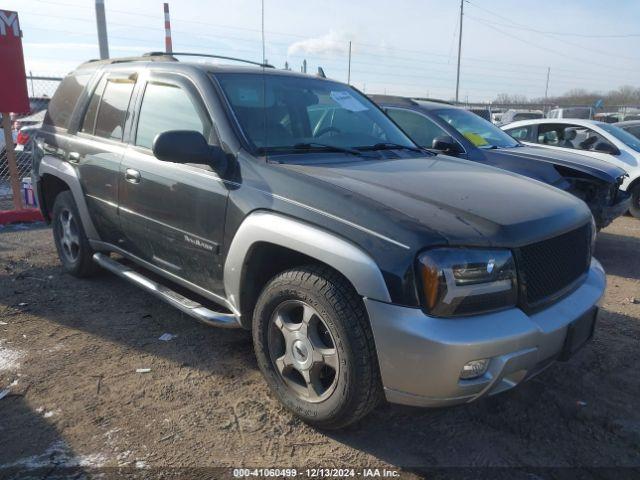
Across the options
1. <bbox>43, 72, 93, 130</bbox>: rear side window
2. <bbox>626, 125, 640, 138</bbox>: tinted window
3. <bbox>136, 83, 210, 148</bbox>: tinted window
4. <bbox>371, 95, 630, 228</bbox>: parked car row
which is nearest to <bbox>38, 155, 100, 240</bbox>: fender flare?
<bbox>43, 72, 93, 130</bbox>: rear side window

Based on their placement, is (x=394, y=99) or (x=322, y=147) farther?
(x=394, y=99)

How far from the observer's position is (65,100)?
15.5ft

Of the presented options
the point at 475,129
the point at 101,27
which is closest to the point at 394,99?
the point at 475,129

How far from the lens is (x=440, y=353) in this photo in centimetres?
213

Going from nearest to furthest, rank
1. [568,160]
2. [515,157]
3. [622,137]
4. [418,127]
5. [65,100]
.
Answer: [65,100]
[515,157]
[568,160]
[418,127]
[622,137]

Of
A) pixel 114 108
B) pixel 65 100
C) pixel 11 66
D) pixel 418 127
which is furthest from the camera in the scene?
pixel 11 66

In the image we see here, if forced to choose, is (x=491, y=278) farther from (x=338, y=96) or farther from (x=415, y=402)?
(x=338, y=96)

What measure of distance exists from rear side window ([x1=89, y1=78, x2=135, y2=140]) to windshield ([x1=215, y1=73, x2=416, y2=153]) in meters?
0.97

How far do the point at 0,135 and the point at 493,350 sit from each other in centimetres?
1125

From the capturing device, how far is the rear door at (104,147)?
3.87m

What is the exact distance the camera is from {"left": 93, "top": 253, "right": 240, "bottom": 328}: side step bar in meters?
3.09

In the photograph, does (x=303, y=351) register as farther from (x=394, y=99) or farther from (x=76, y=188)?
(x=394, y=99)

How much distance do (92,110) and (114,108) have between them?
1.26 ft

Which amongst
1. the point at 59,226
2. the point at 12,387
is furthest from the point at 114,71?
the point at 12,387
